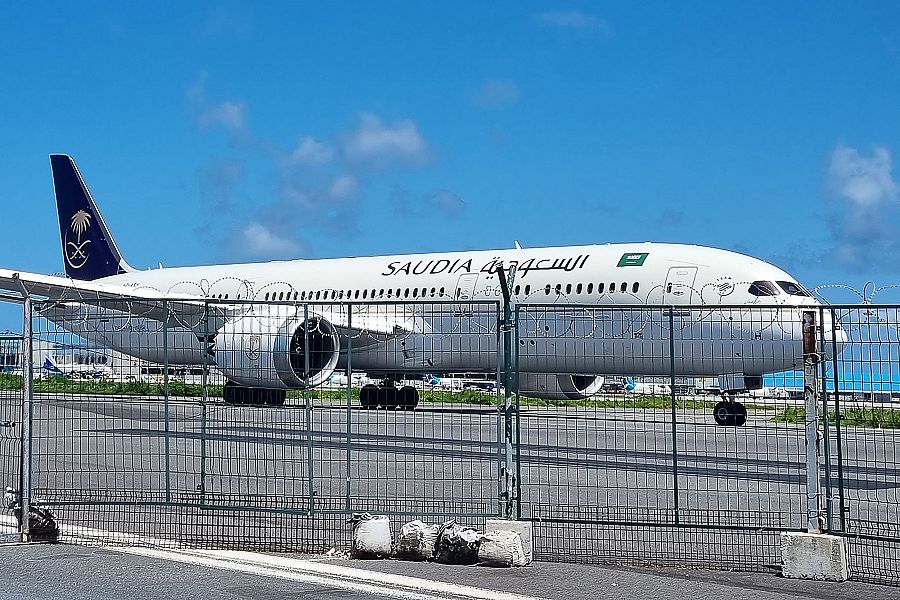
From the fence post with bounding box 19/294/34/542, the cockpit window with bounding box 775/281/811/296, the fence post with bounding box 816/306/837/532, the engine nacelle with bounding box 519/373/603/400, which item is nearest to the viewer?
the fence post with bounding box 816/306/837/532

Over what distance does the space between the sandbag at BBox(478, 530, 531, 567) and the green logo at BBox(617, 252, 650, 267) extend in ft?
49.3

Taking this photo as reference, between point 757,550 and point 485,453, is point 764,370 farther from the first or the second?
point 485,453

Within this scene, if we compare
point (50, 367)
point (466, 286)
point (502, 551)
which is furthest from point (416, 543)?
point (466, 286)

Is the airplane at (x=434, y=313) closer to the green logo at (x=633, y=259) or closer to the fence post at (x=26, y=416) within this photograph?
the green logo at (x=633, y=259)

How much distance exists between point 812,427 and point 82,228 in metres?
32.9

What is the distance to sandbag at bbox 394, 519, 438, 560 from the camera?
6578 millimetres

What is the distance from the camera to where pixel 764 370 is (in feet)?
27.2

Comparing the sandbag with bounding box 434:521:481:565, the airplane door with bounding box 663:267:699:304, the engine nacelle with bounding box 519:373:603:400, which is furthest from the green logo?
the sandbag with bounding box 434:521:481:565

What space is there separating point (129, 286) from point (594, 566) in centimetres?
2901

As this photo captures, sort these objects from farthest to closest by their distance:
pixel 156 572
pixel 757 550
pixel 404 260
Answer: pixel 404 260, pixel 757 550, pixel 156 572

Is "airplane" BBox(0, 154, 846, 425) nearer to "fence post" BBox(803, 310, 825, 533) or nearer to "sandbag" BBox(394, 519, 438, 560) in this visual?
"fence post" BBox(803, 310, 825, 533)

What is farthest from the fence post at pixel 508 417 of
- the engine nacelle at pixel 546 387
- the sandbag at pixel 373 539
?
the engine nacelle at pixel 546 387

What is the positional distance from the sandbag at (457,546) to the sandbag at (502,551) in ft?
0.15

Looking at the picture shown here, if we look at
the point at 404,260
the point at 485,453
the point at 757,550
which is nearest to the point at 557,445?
the point at 485,453
